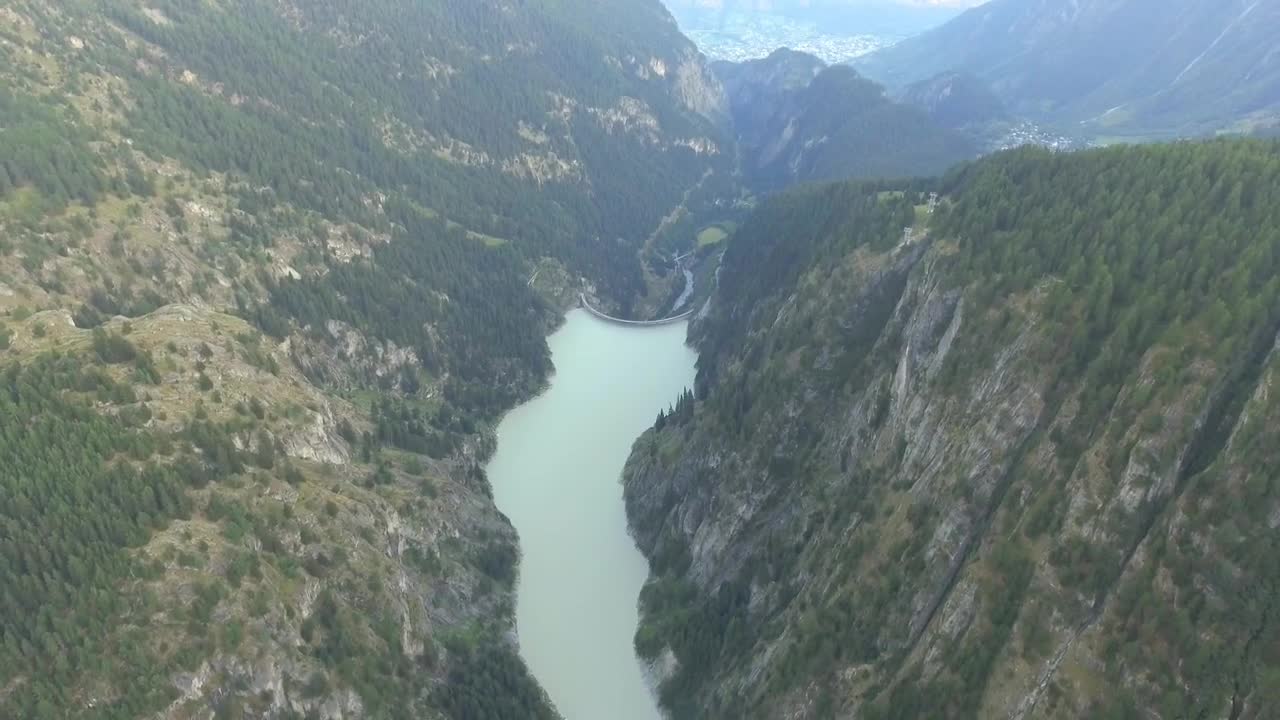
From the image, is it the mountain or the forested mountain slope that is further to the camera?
the mountain

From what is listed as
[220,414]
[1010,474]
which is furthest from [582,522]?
[1010,474]

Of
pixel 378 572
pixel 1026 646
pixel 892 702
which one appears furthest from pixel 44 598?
pixel 1026 646

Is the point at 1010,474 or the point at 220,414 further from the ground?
the point at 1010,474

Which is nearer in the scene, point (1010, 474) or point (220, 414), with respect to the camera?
point (1010, 474)

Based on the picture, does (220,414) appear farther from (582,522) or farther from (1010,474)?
(1010,474)

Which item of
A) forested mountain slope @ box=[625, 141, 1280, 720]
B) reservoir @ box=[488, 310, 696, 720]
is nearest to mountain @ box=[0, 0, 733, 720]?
reservoir @ box=[488, 310, 696, 720]

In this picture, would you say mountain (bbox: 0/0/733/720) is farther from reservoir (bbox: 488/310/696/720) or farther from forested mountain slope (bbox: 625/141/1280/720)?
forested mountain slope (bbox: 625/141/1280/720)
